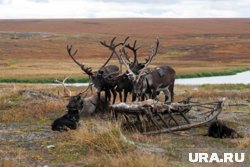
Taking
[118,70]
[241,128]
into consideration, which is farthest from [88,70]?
[241,128]

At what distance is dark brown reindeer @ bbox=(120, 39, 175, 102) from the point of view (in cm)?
1775

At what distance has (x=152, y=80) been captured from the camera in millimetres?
18891

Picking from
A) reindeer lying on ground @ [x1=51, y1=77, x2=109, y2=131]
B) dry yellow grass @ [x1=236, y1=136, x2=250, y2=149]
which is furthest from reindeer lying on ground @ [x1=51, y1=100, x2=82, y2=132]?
dry yellow grass @ [x1=236, y1=136, x2=250, y2=149]

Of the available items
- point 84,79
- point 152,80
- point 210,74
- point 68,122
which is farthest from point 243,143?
point 210,74

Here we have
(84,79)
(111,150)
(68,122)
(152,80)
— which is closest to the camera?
(111,150)

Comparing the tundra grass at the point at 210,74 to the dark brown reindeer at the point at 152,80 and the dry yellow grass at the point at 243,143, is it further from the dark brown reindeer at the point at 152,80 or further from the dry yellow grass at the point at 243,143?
the dry yellow grass at the point at 243,143

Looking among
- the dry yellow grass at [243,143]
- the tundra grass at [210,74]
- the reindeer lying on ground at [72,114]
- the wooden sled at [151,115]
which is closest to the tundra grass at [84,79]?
the tundra grass at [210,74]

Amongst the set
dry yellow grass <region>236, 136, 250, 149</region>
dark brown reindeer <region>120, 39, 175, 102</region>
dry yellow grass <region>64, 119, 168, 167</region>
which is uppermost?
dark brown reindeer <region>120, 39, 175, 102</region>

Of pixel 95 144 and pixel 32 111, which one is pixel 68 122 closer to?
pixel 95 144

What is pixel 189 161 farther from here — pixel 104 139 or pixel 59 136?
pixel 59 136

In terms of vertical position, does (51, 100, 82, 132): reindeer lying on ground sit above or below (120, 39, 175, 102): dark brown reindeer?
→ below

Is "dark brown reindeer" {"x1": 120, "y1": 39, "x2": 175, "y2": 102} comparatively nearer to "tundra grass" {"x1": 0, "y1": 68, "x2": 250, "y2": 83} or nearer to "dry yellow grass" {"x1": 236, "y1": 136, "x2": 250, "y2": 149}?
"dry yellow grass" {"x1": 236, "y1": 136, "x2": 250, "y2": 149}

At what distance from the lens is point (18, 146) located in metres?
13.6

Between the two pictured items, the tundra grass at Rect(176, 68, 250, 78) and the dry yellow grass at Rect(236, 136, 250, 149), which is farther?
the tundra grass at Rect(176, 68, 250, 78)
